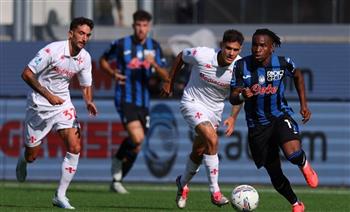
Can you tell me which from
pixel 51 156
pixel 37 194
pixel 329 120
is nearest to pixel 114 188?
pixel 37 194

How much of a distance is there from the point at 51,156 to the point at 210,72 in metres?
6.20

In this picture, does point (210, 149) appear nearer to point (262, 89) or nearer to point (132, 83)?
point (262, 89)

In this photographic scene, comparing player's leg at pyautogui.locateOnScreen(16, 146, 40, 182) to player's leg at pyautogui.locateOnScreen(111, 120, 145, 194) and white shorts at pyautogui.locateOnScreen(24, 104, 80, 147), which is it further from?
player's leg at pyautogui.locateOnScreen(111, 120, 145, 194)

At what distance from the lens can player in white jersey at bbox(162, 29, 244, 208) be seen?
13.0m

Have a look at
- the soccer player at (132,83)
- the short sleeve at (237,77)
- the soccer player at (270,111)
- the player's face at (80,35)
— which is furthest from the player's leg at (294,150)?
the soccer player at (132,83)

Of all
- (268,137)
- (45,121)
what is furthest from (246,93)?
(45,121)

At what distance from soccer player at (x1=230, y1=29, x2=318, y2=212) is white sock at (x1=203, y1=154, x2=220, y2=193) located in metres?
1.13

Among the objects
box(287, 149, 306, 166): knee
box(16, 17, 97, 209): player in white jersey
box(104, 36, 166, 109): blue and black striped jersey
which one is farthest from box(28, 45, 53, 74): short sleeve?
box(104, 36, 166, 109): blue and black striped jersey

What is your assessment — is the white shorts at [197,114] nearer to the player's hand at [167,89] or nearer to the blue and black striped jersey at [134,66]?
the player's hand at [167,89]

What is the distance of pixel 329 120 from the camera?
1869cm

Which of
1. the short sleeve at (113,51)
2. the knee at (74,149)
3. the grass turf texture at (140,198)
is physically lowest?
the grass turf texture at (140,198)

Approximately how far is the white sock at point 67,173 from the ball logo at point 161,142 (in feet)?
19.2

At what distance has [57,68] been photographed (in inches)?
513

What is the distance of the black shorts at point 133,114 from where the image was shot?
53.4 ft
